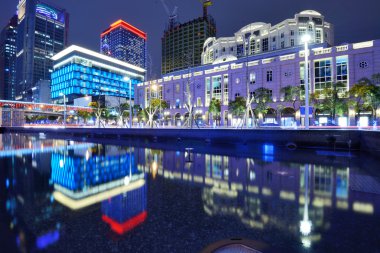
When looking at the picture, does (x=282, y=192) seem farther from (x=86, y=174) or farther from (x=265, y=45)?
(x=265, y=45)

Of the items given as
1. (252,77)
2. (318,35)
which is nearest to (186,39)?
(318,35)

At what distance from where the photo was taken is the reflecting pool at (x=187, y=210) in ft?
Result: 12.7

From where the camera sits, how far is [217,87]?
64.6 m

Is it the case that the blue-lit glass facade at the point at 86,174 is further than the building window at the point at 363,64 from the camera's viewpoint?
No

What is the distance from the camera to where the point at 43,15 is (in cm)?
17875

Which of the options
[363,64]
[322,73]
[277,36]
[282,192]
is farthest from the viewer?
[277,36]

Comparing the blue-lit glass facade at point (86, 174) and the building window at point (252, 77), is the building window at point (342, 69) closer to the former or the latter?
the building window at point (252, 77)

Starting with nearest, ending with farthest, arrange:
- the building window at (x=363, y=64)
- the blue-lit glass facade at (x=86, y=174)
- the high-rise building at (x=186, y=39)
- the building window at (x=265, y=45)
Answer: the blue-lit glass facade at (x=86, y=174), the building window at (x=363, y=64), the building window at (x=265, y=45), the high-rise building at (x=186, y=39)

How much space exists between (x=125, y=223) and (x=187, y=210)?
1.50 metres

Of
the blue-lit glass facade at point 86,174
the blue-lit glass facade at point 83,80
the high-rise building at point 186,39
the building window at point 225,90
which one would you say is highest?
the high-rise building at point 186,39

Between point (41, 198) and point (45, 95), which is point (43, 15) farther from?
point (41, 198)

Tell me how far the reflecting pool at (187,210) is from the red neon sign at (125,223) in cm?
2

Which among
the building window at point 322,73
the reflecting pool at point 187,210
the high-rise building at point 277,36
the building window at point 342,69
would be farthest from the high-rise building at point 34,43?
the reflecting pool at point 187,210

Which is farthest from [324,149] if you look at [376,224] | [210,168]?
[376,224]
